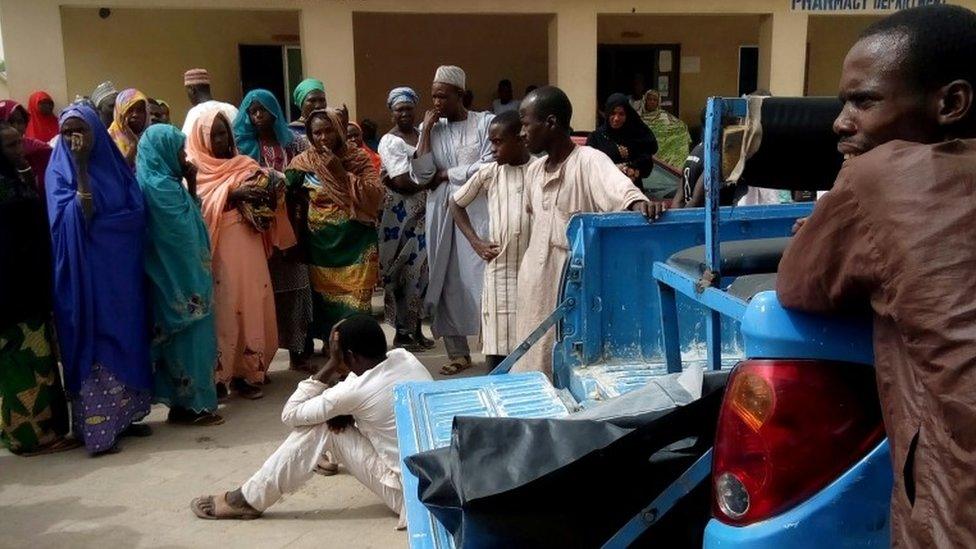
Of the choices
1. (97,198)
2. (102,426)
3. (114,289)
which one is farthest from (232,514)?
(97,198)

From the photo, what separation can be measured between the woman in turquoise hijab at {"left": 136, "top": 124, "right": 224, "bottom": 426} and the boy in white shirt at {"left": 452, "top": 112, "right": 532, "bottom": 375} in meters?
1.53

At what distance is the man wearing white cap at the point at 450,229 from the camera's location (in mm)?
5914

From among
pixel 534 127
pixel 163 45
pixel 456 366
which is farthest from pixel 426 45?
pixel 534 127

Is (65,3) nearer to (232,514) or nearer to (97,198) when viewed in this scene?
(97,198)

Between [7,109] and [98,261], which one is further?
[7,109]

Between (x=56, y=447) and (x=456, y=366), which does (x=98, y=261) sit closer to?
(x=56, y=447)

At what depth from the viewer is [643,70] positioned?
13.2 metres

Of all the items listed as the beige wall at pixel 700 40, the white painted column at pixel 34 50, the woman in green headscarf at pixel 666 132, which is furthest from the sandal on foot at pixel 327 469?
the beige wall at pixel 700 40

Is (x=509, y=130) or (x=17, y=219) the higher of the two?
(x=509, y=130)

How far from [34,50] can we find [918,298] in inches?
389

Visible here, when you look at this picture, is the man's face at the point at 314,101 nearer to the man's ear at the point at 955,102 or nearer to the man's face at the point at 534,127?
the man's face at the point at 534,127

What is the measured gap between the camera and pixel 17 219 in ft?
14.2

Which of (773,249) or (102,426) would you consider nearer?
(773,249)

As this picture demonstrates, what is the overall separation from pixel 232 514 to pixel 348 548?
0.59 m
